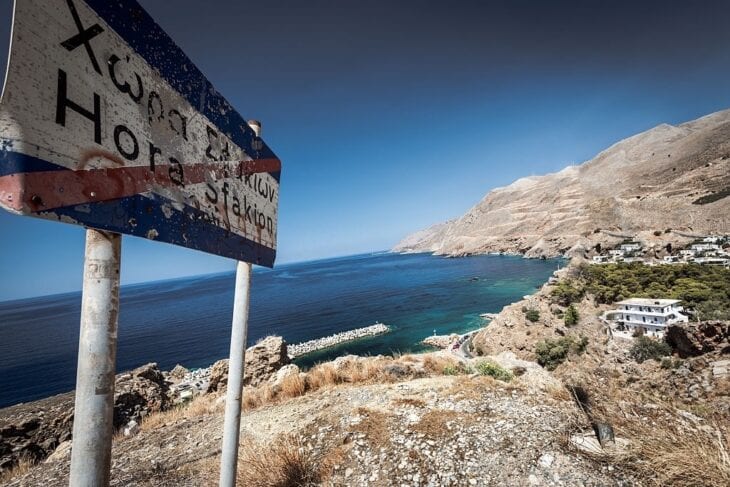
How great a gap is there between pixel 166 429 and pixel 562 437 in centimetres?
687

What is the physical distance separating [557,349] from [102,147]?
92.9ft

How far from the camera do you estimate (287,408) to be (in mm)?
6156

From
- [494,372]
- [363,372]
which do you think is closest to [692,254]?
[494,372]

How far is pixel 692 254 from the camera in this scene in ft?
175

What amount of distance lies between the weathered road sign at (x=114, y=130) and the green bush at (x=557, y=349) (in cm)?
2622

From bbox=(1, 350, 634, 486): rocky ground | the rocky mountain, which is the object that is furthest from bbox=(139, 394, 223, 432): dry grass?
the rocky mountain

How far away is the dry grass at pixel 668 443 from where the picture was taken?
2422 millimetres

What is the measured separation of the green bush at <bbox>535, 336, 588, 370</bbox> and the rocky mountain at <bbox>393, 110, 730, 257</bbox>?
64.2 metres

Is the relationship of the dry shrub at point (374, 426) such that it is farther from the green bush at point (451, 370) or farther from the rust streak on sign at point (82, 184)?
the rust streak on sign at point (82, 184)

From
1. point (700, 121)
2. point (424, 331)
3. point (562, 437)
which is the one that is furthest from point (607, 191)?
point (562, 437)

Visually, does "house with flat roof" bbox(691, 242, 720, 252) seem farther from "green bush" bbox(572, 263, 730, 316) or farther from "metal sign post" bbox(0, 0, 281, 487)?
"metal sign post" bbox(0, 0, 281, 487)

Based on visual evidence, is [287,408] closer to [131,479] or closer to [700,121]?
[131,479]

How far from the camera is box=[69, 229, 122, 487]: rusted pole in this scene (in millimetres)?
979

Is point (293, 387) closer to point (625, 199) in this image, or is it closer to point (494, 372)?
point (494, 372)
